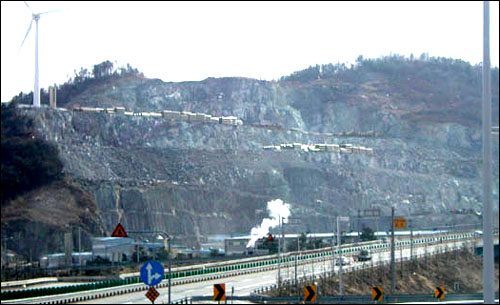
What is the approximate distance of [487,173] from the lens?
18266mm

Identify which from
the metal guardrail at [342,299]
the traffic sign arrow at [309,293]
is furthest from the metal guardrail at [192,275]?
the traffic sign arrow at [309,293]

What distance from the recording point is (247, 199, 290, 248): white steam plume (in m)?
102

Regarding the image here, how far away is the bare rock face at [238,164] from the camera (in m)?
109

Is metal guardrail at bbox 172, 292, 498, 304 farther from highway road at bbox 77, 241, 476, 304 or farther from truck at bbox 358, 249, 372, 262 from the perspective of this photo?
truck at bbox 358, 249, 372, 262

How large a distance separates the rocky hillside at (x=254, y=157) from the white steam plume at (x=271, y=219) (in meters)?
1.39

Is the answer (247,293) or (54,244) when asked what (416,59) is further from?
(247,293)

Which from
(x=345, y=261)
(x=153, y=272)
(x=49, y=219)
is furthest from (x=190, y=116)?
(x=153, y=272)

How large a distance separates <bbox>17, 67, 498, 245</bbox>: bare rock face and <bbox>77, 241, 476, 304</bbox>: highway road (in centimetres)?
2077

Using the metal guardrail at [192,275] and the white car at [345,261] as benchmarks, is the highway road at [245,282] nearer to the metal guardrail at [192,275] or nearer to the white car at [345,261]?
the white car at [345,261]

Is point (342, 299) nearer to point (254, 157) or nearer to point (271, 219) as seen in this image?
point (271, 219)

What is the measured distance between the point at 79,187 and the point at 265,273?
47.3m

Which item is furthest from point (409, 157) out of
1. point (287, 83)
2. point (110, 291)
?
point (110, 291)

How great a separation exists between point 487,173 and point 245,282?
5195 centimetres

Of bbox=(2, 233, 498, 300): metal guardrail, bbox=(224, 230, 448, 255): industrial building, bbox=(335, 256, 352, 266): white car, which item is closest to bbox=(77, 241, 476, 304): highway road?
bbox=(335, 256, 352, 266): white car
